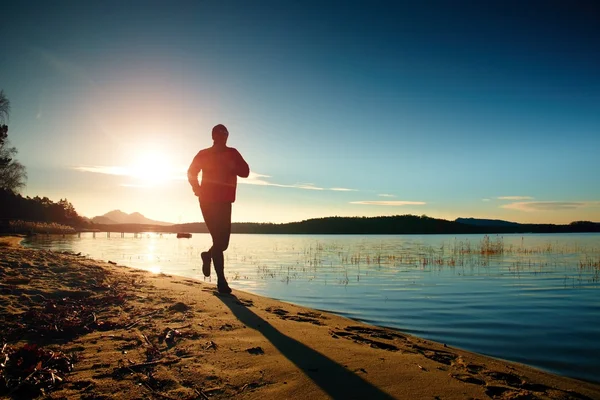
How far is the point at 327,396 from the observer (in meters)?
2.73

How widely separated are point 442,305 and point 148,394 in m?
7.84

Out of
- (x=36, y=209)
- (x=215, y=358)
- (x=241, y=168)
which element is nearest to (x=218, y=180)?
(x=241, y=168)

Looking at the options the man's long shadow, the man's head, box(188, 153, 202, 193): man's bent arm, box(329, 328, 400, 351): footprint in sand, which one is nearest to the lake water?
box(329, 328, 400, 351): footprint in sand

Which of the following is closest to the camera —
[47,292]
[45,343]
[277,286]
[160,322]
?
[45,343]

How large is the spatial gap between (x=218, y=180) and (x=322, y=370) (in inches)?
195

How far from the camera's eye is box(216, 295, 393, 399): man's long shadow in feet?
9.23

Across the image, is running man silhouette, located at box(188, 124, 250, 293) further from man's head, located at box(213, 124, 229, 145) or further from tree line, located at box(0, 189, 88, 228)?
tree line, located at box(0, 189, 88, 228)

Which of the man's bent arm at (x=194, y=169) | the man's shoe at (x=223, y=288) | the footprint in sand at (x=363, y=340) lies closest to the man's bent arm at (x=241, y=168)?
the man's bent arm at (x=194, y=169)

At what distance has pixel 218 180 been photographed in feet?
24.5

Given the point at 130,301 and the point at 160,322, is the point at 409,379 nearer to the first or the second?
the point at 160,322

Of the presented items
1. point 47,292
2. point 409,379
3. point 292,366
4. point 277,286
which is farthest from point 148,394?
point 277,286

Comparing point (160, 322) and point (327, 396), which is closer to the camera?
point (327, 396)

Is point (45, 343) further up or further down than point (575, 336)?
further up

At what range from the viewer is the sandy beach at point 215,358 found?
9.21 feet
